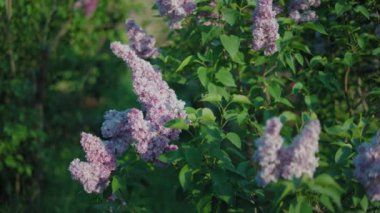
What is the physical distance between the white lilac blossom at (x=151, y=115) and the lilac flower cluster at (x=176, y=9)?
22.5 inches

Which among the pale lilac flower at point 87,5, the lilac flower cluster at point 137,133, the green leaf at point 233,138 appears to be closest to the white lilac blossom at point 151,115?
the lilac flower cluster at point 137,133

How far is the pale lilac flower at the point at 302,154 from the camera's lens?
73.0 inches

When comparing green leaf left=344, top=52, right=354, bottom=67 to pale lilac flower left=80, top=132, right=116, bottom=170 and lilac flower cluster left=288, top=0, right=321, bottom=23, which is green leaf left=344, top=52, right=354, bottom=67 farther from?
pale lilac flower left=80, top=132, right=116, bottom=170

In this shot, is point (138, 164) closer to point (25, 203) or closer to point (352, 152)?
point (352, 152)

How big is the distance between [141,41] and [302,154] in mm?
1615

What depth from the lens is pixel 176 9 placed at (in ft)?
9.73

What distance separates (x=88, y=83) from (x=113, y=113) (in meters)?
3.26

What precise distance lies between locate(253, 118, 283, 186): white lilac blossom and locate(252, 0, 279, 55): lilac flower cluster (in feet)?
2.83

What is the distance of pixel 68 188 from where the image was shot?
504 centimetres

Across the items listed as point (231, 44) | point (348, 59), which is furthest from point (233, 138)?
point (348, 59)

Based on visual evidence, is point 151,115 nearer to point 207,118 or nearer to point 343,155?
point 207,118

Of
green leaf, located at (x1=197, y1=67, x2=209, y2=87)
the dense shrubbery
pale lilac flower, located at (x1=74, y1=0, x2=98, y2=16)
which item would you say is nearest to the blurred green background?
pale lilac flower, located at (x1=74, y1=0, x2=98, y2=16)

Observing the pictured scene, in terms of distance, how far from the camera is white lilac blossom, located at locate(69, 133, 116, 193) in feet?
7.69

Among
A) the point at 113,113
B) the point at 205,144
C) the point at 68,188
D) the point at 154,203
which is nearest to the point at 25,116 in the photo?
the point at 68,188
